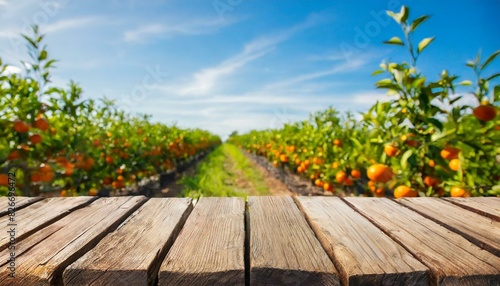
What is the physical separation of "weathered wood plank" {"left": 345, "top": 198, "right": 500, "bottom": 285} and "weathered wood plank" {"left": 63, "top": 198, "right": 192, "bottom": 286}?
0.68m

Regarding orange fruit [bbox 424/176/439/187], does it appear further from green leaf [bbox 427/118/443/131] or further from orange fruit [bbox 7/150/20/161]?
orange fruit [bbox 7/150/20/161]

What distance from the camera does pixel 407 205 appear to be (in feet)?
4.20

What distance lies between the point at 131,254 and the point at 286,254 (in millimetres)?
406

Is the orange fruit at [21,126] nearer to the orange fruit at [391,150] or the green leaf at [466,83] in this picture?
the orange fruit at [391,150]

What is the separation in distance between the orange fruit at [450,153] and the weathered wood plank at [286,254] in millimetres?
1520

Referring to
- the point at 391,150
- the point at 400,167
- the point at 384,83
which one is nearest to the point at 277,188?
the point at 400,167

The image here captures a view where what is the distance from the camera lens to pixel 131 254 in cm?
78

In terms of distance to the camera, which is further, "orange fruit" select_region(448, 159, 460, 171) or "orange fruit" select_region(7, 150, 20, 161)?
"orange fruit" select_region(7, 150, 20, 161)

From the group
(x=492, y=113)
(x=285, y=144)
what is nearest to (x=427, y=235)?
(x=492, y=113)

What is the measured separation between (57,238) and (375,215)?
109 centimetres

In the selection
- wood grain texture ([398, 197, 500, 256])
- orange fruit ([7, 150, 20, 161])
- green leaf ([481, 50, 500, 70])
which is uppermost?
green leaf ([481, 50, 500, 70])

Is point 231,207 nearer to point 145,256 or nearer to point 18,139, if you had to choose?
point 145,256

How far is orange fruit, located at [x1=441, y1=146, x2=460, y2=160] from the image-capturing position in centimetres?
205

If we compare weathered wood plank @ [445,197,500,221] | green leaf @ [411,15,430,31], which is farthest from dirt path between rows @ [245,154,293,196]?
weathered wood plank @ [445,197,500,221]
